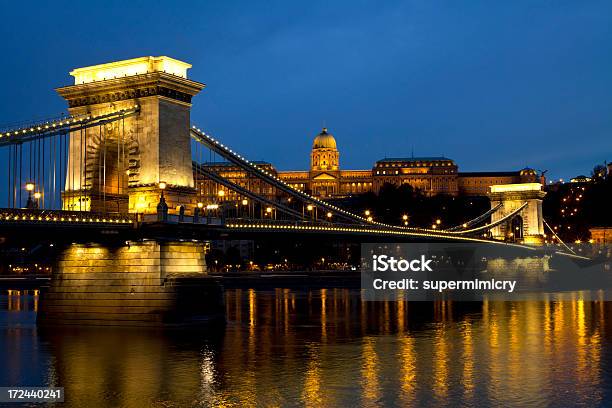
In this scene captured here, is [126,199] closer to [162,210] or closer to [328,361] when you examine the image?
[162,210]

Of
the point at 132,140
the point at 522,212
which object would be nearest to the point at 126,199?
the point at 132,140

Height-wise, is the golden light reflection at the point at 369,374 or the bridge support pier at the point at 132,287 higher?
the bridge support pier at the point at 132,287

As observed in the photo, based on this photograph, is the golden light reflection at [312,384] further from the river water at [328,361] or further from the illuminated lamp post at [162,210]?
the illuminated lamp post at [162,210]

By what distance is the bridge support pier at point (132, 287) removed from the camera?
42.2 meters

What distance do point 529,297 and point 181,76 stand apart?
129 feet

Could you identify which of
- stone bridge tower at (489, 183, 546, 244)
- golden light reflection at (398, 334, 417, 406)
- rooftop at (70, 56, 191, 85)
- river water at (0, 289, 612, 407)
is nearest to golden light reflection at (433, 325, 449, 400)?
river water at (0, 289, 612, 407)

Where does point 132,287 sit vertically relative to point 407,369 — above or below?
above

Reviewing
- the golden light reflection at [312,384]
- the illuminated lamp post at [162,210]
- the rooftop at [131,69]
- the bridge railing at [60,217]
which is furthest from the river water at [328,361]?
the rooftop at [131,69]

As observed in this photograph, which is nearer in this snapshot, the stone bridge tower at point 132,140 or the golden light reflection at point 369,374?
the golden light reflection at point 369,374

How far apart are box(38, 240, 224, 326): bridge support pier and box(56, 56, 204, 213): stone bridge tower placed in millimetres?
2770

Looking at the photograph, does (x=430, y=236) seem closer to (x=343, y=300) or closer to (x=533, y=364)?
(x=343, y=300)

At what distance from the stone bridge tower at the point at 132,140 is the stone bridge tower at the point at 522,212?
2780 inches

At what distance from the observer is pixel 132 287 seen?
42.6 m

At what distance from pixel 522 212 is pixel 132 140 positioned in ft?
252
